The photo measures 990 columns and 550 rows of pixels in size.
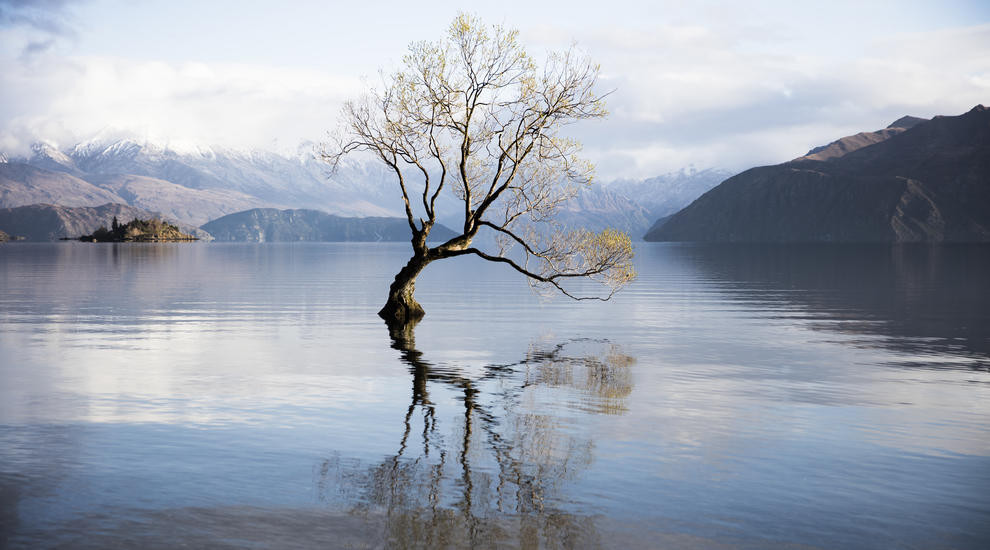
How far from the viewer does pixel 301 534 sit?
1309 cm

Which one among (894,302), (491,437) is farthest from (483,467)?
(894,302)

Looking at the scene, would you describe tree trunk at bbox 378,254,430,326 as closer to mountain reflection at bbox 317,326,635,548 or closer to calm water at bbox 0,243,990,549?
calm water at bbox 0,243,990,549

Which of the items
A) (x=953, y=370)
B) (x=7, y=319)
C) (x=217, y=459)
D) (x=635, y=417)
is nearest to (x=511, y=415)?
(x=635, y=417)

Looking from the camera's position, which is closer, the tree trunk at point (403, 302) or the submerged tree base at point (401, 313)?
the submerged tree base at point (401, 313)

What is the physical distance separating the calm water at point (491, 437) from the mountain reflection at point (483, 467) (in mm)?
72

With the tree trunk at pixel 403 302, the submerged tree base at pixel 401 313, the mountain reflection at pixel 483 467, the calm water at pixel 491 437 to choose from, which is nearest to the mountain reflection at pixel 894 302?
the calm water at pixel 491 437

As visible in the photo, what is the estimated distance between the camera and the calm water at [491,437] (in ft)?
44.6

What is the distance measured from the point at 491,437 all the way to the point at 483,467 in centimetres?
279

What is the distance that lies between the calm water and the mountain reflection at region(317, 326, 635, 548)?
72mm

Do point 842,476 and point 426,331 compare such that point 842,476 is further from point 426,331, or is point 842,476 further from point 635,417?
point 426,331

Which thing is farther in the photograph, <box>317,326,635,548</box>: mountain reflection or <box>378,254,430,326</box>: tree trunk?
<box>378,254,430,326</box>: tree trunk

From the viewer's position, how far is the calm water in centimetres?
1359

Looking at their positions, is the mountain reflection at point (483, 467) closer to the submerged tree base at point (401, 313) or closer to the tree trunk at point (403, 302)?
the submerged tree base at point (401, 313)

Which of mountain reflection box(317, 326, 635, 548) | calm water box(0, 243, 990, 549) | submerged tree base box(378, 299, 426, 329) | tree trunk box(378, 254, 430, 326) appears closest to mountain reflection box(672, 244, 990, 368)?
calm water box(0, 243, 990, 549)
